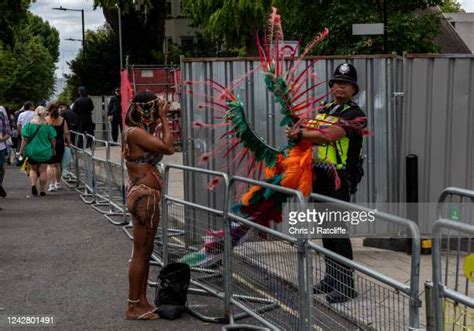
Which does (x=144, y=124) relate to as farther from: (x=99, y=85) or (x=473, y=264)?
(x=99, y=85)

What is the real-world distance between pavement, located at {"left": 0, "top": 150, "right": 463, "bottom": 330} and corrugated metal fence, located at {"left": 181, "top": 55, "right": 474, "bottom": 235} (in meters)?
0.76

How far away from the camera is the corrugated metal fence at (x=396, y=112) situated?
29.5 ft

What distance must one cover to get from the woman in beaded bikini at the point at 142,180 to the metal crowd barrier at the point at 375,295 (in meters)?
1.97

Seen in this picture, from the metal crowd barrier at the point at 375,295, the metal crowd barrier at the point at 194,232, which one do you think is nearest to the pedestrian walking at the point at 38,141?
the metal crowd barrier at the point at 194,232

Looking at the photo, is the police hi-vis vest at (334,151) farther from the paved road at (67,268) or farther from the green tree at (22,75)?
the green tree at (22,75)

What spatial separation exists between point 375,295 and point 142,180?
2847mm

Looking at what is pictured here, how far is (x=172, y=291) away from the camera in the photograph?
6.77 m

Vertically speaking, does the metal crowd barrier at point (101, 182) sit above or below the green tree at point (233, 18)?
below

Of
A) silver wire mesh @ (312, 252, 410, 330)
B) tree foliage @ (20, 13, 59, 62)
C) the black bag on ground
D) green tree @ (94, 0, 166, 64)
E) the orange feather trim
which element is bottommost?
the black bag on ground

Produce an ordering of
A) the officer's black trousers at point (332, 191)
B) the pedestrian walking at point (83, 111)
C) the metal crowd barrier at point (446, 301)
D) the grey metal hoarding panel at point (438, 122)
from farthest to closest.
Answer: the pedestrian walking at point (83, 111) < the grey metal hoarding panel at point (438, 122) < the officer's black trousers at point (332, 191) < the metal crowd barrier at point (446, 301)

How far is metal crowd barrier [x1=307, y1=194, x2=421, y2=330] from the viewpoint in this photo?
12.7 feet

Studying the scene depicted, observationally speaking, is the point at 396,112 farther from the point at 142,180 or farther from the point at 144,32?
the point at 144,32

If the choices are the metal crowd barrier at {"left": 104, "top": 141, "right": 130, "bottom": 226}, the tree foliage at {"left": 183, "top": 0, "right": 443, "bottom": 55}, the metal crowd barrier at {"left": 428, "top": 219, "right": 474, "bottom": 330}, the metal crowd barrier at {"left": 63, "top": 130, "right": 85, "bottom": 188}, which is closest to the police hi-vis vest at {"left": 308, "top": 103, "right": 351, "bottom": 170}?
the metal crowd barrier at {"left": 428, "top": 219, "right": 474, "bottom": 330}

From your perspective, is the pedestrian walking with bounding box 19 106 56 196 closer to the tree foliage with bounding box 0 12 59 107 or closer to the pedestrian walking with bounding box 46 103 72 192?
the pedestrian walking with bounding box 46 103 72 192
